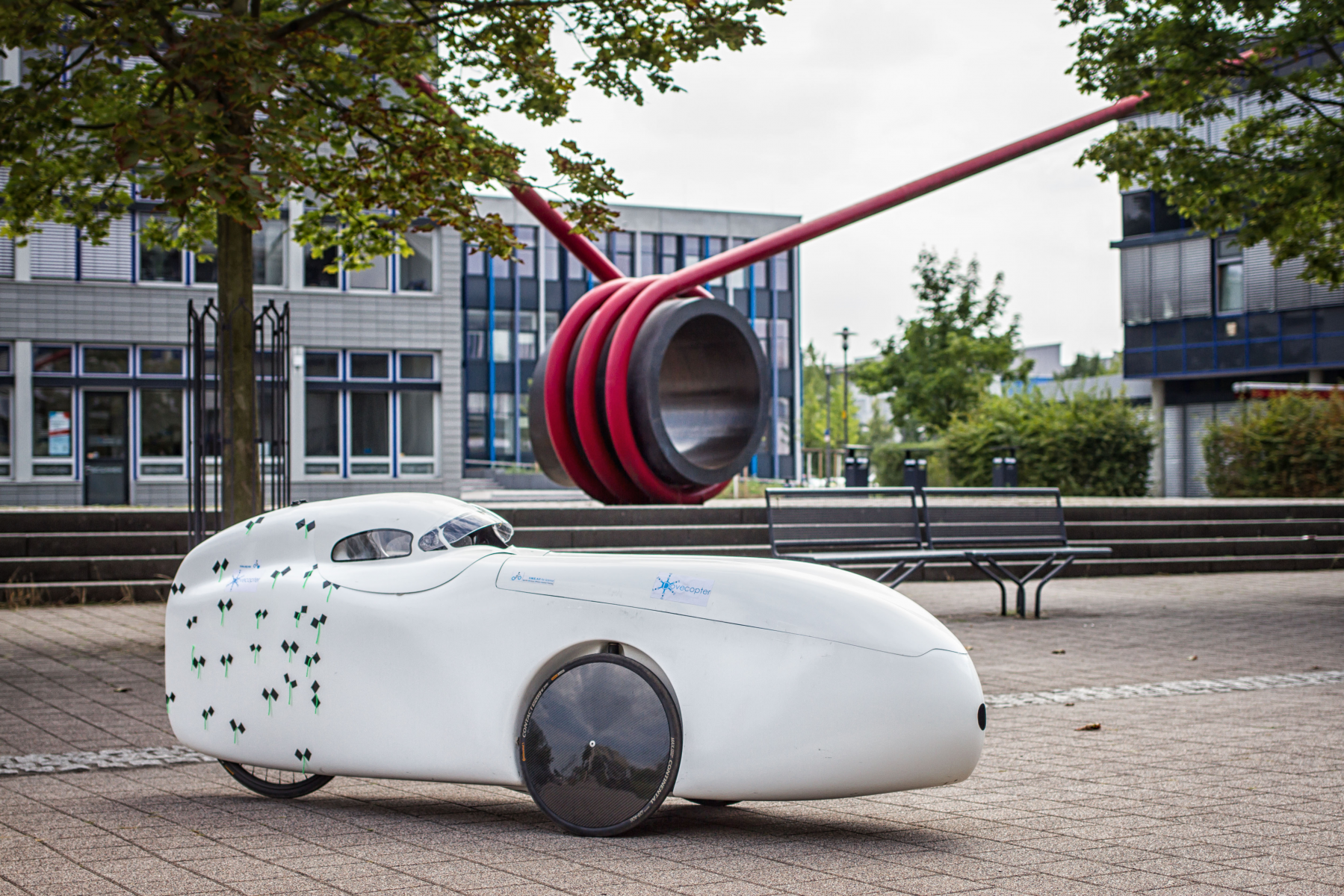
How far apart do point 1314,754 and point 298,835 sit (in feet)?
13.2

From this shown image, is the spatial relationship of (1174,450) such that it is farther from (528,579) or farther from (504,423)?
(528,579)

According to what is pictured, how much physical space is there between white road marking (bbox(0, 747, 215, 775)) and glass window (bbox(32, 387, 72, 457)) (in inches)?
883

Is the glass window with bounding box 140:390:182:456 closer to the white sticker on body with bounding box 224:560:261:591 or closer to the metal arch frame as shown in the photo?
the metal arch frame

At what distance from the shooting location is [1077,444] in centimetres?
2694

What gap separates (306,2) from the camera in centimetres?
903

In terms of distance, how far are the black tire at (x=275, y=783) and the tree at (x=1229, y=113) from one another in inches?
391

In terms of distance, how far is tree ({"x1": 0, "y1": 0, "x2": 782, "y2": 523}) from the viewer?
7.75 m

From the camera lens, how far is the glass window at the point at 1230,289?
126 ft

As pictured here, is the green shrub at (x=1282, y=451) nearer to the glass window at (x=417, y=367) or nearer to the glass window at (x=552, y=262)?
the glass window at (x=417, y=367)

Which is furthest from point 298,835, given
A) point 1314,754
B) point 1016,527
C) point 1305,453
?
point 1305,453

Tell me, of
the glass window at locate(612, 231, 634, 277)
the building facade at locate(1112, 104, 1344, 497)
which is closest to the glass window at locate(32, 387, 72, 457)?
the building facade at locate(1112, 104, 1344, 497)

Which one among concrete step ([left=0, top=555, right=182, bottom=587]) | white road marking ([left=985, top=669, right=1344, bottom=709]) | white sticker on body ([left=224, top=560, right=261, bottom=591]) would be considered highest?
white sticker on body ([left=224, top=560, right=261, bottom=591])

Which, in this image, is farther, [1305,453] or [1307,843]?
[1305,453]

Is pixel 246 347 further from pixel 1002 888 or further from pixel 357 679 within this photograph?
pixel 1002 888
